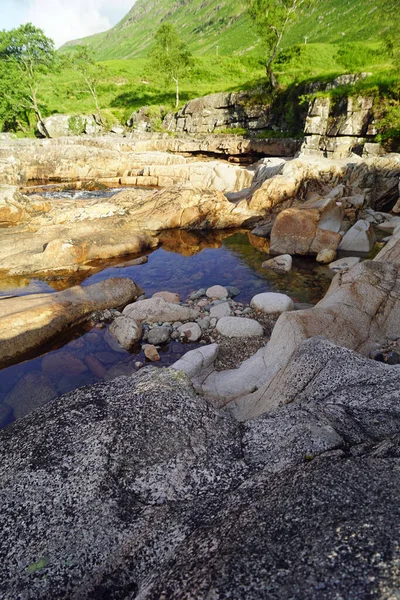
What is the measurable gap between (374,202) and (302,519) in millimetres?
27680

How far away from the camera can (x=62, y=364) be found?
11844 millimetres

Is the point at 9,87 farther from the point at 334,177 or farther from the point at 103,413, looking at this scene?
the point at 103,413

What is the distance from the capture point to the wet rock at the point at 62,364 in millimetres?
11539

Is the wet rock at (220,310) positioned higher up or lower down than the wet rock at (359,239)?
lower down

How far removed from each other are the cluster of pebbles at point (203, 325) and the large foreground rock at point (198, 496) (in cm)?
654

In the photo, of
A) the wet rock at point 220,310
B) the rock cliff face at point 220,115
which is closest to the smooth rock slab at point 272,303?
the wet rock at point 220,310

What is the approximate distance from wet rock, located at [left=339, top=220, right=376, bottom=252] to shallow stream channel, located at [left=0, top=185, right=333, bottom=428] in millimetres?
2826

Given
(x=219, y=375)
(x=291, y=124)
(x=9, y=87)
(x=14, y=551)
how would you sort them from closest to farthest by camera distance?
(x=14, y=551)
(x=219, y=375)
(x=291, y=124)
(x=9, y=87)

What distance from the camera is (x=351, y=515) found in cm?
279

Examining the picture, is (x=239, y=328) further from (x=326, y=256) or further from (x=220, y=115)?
(x=220, y=115)

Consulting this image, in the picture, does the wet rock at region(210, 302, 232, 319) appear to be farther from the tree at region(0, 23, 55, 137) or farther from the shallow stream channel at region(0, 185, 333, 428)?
the tree at region(0, 23, 55, 137)

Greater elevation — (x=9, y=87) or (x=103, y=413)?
(x=9, y=87)

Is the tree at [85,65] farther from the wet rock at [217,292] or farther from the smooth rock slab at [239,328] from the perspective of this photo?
the smooth rock slab at [239,328]

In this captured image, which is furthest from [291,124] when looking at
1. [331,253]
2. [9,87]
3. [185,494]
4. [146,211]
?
[185,494]
